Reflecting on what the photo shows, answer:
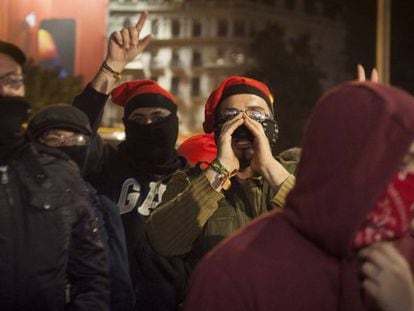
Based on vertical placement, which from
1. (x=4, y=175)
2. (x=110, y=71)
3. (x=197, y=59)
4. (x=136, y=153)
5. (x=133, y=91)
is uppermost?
Answer: (x=110, y=71)

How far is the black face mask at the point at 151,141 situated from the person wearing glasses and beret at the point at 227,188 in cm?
101

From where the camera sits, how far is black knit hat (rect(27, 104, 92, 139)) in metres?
3.53

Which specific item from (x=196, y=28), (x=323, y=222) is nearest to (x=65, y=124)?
(x=323, y=222)

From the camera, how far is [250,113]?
124 inches

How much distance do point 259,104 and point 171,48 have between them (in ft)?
225

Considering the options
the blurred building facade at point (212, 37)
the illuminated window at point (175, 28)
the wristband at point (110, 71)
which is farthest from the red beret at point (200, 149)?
the illuminated window at point (175, 28)

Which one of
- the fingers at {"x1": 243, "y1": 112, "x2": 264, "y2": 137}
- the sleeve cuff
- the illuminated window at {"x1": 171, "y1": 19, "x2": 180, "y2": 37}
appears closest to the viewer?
the sleeve cuff

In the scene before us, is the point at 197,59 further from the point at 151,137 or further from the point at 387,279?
the point at 387,279

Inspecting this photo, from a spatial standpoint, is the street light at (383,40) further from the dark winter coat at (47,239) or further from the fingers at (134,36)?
the dark winter coat at (47,239)

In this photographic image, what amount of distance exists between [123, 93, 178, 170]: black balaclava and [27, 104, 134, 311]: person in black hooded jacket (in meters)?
0.50

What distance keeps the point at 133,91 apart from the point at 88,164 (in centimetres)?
86

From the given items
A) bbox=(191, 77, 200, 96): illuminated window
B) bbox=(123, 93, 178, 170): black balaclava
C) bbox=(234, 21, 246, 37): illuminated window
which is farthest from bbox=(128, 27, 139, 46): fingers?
bbox=(191, 77, 200, 96): illuminated window

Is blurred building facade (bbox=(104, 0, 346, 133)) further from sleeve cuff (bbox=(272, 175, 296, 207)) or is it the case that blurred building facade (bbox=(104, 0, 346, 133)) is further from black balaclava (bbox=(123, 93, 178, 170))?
sleeve cuff (bbox=(272, 175, 296, 207))

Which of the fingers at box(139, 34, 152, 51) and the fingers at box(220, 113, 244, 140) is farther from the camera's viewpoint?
the fingers at box(139, 34, 152, 51)
